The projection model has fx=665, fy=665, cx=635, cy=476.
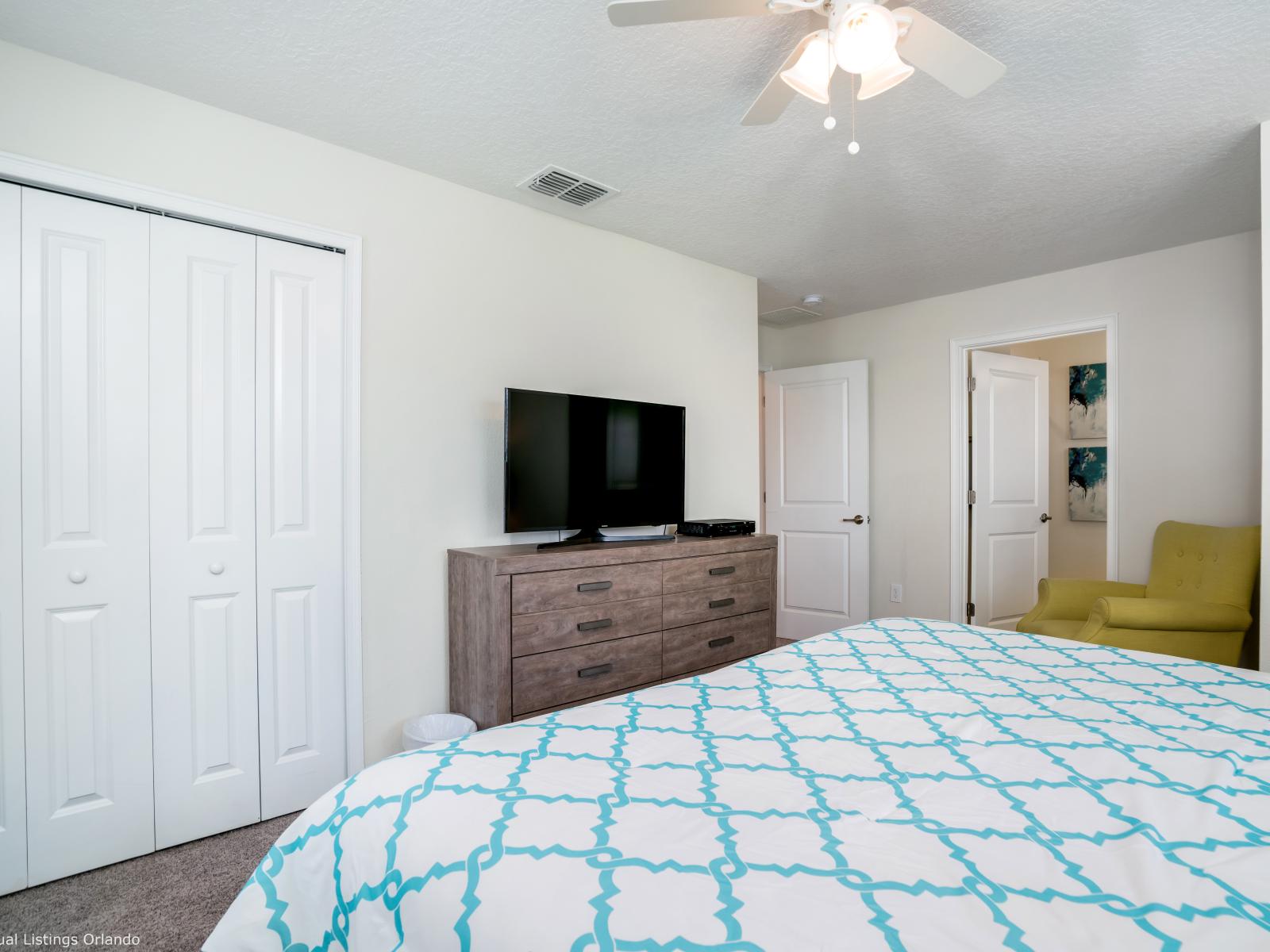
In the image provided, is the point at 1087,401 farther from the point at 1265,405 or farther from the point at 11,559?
the point at 11,559

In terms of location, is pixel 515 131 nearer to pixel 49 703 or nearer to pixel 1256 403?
pixel 49 703

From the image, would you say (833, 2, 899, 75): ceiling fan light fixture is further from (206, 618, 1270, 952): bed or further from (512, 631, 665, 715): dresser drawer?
(512, 631, 665, 715): dresser drawer

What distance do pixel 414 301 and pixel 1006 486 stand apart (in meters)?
3.93

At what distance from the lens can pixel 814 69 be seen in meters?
1.76

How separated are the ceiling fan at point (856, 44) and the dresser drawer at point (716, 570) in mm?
1880

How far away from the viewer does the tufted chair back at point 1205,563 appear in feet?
10.1

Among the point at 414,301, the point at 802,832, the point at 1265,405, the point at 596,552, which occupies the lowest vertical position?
the point at 802,832

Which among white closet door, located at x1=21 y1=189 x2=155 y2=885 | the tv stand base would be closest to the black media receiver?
the tv stand base

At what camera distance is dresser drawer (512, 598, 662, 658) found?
8.15 ft

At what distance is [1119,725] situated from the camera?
1.31m

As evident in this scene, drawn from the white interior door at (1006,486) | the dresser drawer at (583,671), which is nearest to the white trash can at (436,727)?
the dresser drawer at (583,671)

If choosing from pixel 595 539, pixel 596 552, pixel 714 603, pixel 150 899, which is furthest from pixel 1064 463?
pixel 150 899

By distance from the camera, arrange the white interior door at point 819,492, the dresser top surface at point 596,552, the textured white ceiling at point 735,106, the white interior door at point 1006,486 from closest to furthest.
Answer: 1. the textured white ceiling at point 735,106
2. the dresser top surface at point 596,552
3. the white interior door at point 1006,486
4. the white interior door at point 819,492

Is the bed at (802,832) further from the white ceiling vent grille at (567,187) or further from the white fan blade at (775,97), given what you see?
the white ceiling vent grille at (567,187)
